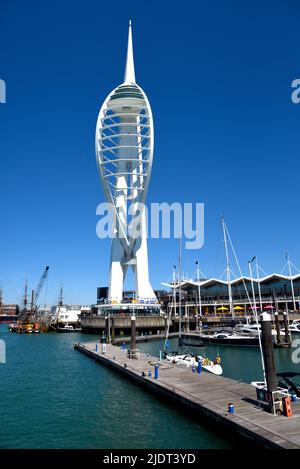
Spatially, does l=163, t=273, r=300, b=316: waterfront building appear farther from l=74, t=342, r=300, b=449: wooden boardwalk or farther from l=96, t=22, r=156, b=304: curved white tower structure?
l=74, t=342, r=300, b=449: wooden boardwalk

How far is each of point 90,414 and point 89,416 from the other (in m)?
0.35

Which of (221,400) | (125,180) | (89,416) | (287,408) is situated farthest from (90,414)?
(125,180)

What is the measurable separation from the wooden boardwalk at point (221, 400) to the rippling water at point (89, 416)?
2.10 ft

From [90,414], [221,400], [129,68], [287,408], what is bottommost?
[90,414]

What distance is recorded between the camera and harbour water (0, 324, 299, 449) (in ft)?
49.2

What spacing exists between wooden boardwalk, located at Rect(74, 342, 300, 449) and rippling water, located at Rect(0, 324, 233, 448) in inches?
25.2

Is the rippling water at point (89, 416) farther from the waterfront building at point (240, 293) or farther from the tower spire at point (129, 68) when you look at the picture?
the tower spire at point (129, 68)

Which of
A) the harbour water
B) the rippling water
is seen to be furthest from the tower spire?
the rippling water

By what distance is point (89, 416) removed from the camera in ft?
60.4

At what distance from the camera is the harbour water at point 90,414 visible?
1498 centimetres

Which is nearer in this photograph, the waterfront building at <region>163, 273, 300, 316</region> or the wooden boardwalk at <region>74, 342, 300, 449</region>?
the wooden boardwalk at <region>74, 342, 300, 449</region>

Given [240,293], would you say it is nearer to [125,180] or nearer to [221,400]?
[125,180]
